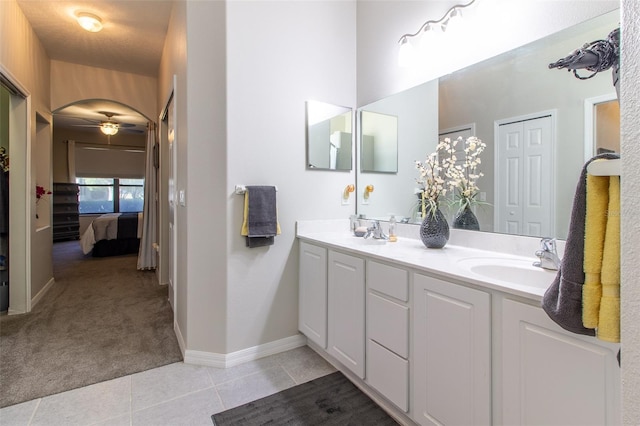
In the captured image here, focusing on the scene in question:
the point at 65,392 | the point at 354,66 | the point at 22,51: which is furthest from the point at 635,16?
the point at 22,51

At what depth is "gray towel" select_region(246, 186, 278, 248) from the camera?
2.17 m

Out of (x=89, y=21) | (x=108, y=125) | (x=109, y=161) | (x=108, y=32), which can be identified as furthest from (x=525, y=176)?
(x=109, y=161)

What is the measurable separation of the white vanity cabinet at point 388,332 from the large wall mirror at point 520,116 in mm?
676

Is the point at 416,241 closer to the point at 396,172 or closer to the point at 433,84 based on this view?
the point at 396,172

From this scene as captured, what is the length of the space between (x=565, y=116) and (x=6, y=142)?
4.54 meters

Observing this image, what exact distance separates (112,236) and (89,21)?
4.03 m

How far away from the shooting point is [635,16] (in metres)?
0.51

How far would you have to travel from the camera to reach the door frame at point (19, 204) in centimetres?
306

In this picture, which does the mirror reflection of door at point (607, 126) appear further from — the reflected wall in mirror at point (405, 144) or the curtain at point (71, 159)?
the curtain at point (71, 159)

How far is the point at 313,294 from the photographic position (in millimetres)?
2270

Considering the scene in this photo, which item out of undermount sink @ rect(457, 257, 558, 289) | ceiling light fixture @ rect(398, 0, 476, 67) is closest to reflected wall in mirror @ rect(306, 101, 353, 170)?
ceiling light fixture @ rect(398, 0, 476, 67)

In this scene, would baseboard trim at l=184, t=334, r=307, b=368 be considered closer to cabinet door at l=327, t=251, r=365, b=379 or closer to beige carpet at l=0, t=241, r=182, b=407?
beige carpet at l=0, t=241, r=182, b=407

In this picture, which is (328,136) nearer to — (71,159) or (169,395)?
(169,395)

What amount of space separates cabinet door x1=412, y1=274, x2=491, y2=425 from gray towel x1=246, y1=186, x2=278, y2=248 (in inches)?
44.2
